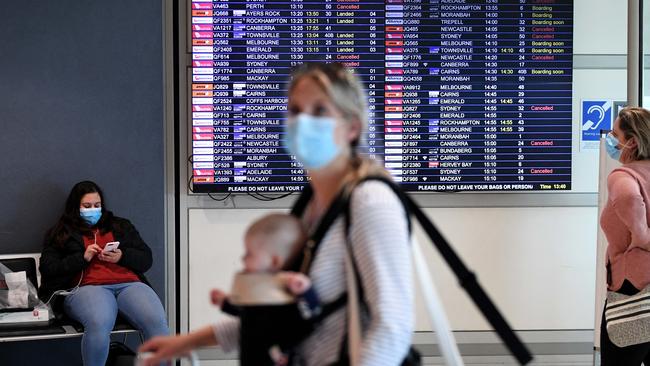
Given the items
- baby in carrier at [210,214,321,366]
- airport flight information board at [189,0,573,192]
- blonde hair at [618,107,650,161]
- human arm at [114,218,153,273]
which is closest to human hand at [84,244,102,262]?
human arm at [114,218,153,273]

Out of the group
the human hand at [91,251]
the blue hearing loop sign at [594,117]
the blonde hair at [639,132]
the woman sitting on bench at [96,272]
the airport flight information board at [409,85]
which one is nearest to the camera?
the blonde hair at [639,132]

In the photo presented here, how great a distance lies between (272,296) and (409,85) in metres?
3.58

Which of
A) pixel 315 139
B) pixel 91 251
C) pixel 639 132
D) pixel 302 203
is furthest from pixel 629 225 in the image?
pixel 91 251

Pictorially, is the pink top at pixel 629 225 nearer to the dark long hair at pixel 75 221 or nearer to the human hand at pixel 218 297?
the human hand at pixel 218 297

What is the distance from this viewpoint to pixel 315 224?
1.66m

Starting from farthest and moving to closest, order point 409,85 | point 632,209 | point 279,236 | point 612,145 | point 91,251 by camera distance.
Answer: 1. point 409,85
2. point 91,251
3. point 612,145
4. point 632,209
5. point 279,236

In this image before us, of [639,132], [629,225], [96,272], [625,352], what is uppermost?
[639,132]

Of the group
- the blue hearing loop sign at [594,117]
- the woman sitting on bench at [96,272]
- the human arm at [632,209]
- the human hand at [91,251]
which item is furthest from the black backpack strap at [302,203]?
the blue hearing loop sign at [594,117]

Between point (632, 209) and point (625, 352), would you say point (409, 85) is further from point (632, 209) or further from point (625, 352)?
point (625, 352)

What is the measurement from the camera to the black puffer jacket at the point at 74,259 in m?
4.43

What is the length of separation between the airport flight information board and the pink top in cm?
147

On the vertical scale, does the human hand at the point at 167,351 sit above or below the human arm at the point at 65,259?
above

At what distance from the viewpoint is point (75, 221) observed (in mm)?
4582

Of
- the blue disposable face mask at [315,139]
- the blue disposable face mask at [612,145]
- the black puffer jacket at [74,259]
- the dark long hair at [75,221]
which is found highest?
the blue disposable face mask at [315,139]
